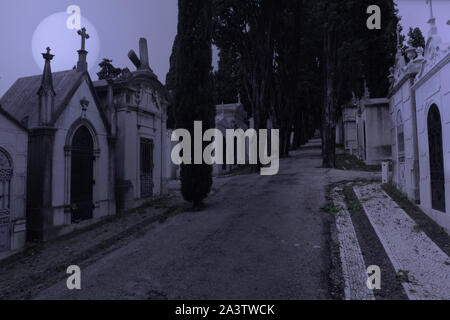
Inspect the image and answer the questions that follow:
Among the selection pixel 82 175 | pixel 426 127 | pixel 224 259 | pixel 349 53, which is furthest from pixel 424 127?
pixel 349 53

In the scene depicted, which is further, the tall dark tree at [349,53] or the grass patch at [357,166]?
the tall dark tree at [349,53]

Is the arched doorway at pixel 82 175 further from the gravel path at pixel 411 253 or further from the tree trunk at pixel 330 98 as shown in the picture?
the tree trunk at pixel 330 98

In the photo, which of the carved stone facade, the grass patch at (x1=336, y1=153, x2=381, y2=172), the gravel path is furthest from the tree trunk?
the gravel path

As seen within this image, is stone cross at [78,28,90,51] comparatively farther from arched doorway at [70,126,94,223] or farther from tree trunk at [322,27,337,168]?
tree trunk at [322,27,337,168]

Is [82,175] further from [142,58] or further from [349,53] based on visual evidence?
[349,53]

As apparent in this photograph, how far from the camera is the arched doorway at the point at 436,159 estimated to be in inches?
260

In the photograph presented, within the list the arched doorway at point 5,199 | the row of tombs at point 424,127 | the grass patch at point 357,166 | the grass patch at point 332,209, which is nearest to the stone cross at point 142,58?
the arched doorway at point 5,199

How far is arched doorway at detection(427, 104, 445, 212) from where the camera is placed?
21.7ft

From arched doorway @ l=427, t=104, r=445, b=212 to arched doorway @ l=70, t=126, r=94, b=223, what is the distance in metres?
9.13

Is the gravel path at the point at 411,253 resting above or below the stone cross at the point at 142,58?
below

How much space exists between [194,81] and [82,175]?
4426 millimetres

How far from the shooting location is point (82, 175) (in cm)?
905

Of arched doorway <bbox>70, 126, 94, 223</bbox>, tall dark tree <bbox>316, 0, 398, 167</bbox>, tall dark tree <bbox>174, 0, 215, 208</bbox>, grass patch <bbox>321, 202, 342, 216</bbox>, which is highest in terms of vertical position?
tall dark tree <bbox>316, 0, 398, 167</bbox>

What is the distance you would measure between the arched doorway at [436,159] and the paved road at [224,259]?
2.48m
